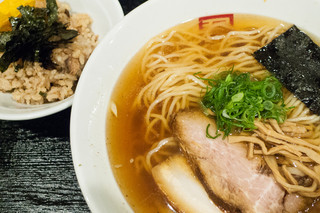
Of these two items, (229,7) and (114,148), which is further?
(229,7)

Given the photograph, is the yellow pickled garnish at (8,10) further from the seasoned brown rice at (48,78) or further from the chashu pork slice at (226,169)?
the chashu pork slice at (226,169)

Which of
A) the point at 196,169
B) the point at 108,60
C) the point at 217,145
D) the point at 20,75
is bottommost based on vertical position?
the point at 196,169

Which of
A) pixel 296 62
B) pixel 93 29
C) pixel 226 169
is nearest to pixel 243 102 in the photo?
pixel 226 169

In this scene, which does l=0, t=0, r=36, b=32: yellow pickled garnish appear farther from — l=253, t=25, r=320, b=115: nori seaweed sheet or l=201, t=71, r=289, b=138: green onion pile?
l=253, t=25, r=320, b=115: nori seaweed sheet

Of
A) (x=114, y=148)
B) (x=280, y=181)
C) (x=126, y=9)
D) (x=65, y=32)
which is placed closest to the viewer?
(x=280, y=181)

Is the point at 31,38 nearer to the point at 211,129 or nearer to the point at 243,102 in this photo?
the point at 211,129

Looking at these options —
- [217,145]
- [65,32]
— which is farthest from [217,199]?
[65,32]

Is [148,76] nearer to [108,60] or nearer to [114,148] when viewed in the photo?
[108,60]
